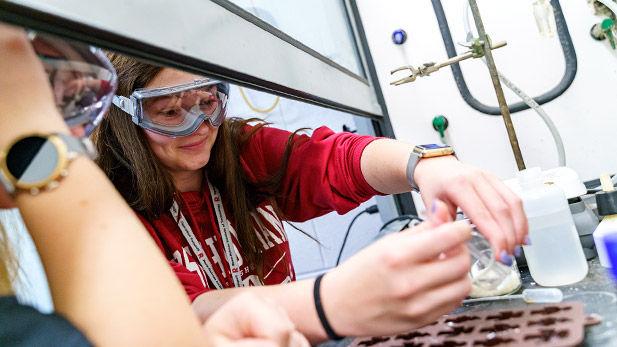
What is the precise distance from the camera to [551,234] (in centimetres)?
97

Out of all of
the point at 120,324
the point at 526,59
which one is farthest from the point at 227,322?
the point at 526,59

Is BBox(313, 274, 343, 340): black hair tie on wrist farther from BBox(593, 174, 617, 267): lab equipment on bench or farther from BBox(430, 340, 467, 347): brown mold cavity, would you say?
BBox(593, 174, 617, 267): lab equipment on bench

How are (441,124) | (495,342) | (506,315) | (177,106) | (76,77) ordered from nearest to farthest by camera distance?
1. (76,77)
2. (495,342)
3. (506,315)
4. (177,106)
5. (441,124)

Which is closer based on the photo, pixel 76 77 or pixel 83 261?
pixel 83 261

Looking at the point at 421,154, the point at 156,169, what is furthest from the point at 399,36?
the point at 156,169

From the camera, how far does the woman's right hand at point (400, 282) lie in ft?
1.81

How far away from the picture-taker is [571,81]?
1.72m

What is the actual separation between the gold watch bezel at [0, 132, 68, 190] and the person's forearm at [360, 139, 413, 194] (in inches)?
28.8

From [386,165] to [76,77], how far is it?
71cm

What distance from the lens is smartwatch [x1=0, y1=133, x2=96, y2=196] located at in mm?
454

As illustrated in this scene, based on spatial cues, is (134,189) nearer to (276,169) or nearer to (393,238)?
(276,169)

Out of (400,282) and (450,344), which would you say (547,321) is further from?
(400,282)

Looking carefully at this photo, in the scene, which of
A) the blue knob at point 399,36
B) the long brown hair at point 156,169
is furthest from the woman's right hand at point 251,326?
the blue knob at point 399,36

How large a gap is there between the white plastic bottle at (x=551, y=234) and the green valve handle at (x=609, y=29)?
93cm
